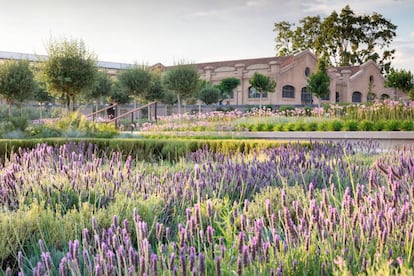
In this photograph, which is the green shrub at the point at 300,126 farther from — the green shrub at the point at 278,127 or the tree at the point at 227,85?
the tree at the point at 227,85

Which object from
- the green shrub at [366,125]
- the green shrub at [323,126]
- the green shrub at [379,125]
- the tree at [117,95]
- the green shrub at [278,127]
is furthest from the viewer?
the tree at [117,95]

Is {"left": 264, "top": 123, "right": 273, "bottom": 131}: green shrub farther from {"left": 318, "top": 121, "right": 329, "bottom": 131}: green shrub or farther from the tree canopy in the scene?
the tree canopy

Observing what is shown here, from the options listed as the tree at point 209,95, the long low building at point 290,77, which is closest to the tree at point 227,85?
the long low building at point 290,77

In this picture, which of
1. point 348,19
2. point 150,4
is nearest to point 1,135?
point 150,4

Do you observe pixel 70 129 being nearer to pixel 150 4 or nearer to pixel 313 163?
pixel 150 4

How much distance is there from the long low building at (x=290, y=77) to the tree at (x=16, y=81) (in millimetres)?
15257

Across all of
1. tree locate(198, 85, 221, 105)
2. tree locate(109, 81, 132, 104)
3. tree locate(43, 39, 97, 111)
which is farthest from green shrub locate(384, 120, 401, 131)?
tree locate(109, 81, 132, 104)

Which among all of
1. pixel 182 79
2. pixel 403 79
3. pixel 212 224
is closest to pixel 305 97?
pixel 403 79

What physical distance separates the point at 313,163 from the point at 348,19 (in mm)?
58221

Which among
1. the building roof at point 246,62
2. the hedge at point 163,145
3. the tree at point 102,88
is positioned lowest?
the hedge at point 163,145

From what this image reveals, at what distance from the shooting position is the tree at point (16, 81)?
2992cm

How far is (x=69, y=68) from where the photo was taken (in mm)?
25969

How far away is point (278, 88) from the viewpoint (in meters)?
47.0

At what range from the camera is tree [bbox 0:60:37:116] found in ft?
98.2
